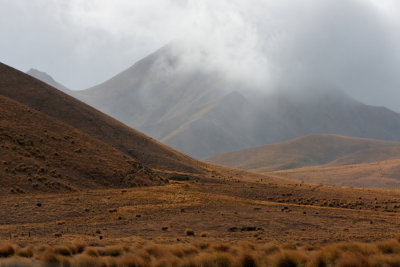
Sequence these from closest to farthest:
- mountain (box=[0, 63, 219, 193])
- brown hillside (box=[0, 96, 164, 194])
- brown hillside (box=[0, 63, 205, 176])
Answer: brown hillside (box=[0, 96, 164, 194]), mountain (box=[0, 63, 219, 193]), brown hillside (box=[0, 63, 205, 176])

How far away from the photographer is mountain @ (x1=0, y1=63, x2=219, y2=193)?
44.0 metres

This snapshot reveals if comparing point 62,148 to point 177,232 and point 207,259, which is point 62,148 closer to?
point 177,232

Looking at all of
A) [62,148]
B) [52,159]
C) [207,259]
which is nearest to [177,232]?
[207,259]

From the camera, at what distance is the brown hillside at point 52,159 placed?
42344mm

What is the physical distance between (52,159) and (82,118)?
1065 inches

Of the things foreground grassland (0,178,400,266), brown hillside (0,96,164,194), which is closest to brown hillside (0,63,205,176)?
brown hillside (0,96,164,194)

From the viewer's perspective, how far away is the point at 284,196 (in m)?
58.6

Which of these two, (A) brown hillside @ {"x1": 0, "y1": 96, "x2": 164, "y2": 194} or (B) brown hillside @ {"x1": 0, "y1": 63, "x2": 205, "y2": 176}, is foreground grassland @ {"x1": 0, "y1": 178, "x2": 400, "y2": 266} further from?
(B) brown hillside @ {"x1": 0, "y1": 63, "x2": 205, "y2": 176}

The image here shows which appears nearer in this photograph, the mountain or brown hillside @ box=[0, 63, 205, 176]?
the mountain

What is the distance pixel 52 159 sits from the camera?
4922cm

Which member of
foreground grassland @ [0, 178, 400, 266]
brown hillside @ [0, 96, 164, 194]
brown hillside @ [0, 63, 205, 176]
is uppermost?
brown hillside @ [0, 63, 205, 176]

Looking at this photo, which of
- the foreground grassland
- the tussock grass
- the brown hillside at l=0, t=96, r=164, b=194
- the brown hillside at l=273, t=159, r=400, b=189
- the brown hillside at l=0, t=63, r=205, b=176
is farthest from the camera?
the brown hillside at l=273, t=159, r=400, b=189

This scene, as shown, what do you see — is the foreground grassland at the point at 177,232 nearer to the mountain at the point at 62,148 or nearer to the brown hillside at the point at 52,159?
the brown hillside at the point at 52,159

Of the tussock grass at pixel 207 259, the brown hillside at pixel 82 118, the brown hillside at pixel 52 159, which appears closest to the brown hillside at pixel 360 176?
the brown hillside at pixel 82 118
